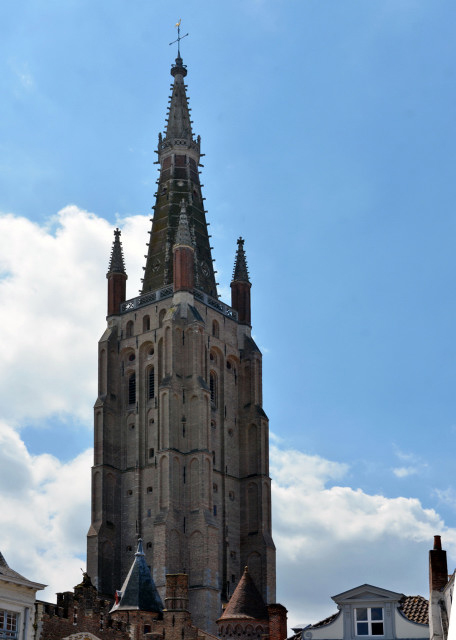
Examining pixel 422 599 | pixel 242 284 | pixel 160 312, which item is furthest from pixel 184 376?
pixel 422 599

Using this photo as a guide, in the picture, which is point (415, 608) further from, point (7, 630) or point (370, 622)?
point (7, 630)

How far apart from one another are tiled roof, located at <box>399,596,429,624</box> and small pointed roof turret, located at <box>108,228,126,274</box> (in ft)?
200

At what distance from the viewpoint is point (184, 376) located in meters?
93.1

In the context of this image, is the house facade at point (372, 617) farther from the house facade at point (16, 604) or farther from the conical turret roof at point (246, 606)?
the conical turret roof at point (246, 606)

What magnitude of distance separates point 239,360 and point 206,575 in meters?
20.1

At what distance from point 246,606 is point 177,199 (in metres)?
49.0

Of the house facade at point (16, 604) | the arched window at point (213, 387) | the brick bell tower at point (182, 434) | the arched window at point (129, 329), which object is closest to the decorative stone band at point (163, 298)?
the brick bell tower at point (182, 434)

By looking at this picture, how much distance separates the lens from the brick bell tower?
88375 mm

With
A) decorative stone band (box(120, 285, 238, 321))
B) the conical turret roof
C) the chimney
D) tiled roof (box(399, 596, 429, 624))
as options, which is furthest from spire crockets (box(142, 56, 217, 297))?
the chimney

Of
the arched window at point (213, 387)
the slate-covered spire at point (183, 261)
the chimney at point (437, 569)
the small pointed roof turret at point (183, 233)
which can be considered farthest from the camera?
the small pointed roof turret at point (183, 233)

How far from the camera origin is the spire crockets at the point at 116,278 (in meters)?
101

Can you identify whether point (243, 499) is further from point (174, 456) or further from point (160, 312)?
point (160, 312)

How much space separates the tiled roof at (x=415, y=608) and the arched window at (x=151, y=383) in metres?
51.9

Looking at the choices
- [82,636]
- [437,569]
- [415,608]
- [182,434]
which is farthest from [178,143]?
[437,569]
